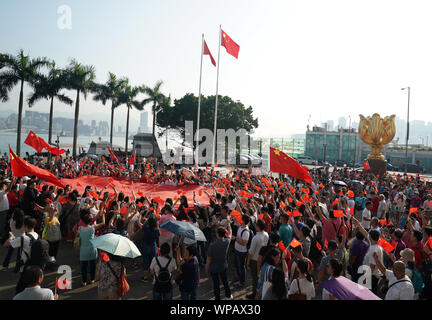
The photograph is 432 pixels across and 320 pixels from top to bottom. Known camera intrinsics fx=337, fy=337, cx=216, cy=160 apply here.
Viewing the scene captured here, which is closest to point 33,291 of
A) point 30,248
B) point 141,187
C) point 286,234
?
point 30,248

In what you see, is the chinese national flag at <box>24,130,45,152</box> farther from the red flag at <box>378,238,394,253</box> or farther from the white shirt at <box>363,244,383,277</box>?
the red flag at <box>378,238,394,253</box>

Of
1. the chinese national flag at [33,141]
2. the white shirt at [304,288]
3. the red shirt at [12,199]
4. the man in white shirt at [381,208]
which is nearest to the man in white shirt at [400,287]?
the white shirt at [304,288]

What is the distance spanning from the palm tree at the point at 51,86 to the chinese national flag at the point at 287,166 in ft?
93.6

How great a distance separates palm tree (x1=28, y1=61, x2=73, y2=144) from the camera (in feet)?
109

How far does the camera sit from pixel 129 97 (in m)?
47.1

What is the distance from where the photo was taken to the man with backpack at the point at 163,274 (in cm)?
527

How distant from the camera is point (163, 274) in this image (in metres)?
5.26

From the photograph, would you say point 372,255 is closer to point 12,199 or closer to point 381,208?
point 381,208

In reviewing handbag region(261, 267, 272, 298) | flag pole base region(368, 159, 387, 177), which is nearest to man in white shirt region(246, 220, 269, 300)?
handbag region(261, 267, 272, 298)

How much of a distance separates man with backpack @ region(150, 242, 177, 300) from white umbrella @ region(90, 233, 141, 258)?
39 centimetres

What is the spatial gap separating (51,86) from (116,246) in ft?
113

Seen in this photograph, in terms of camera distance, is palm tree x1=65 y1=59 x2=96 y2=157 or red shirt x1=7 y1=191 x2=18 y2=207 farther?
palm tree x1=65 y1=59 x2=96 y2=157
